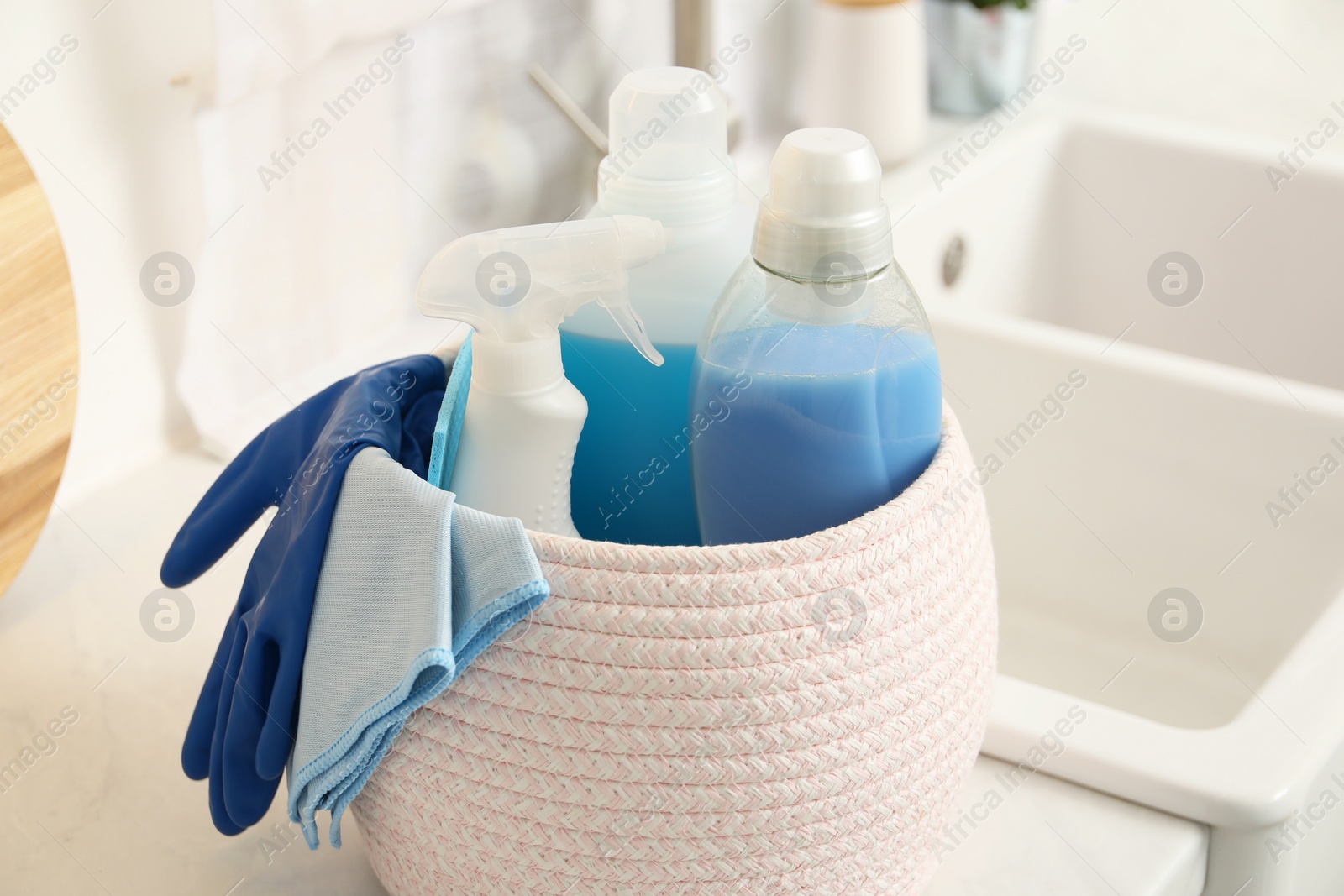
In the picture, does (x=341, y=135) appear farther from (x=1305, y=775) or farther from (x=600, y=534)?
(x=1305, y=775)

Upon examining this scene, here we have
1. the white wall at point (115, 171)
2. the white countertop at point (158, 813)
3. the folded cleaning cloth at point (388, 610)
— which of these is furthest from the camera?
the white wall at point (115, 171)

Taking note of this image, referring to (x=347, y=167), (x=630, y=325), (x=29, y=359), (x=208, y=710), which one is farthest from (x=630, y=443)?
(x=347, y=167)

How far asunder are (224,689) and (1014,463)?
59cm

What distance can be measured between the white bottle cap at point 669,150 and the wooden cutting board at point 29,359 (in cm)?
26

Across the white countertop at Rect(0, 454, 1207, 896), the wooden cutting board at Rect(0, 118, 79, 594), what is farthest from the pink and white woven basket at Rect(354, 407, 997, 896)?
the wooden cutting board at Rect(0, 118, 79, 594)

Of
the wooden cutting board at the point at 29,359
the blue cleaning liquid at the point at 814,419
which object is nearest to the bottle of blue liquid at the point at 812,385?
the blue cleaning liquid at the point at 814,419

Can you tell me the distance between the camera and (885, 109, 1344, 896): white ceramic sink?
1.65ft

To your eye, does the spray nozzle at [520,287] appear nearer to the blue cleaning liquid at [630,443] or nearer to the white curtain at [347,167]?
the blue cleaning liquid at [630,443]

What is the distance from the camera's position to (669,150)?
410 millimetres

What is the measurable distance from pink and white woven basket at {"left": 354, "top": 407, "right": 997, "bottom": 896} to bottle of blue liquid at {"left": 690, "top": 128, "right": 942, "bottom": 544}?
22mm

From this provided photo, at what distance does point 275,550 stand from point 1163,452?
22.9 inches

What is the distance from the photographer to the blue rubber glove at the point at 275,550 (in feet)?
1.19

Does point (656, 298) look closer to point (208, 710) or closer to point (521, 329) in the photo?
point (521, 329)

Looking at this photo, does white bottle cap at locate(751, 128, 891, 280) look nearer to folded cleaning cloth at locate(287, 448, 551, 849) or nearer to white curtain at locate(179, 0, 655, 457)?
folded cleaning cloth at locate(287, 448, 551, 849)
